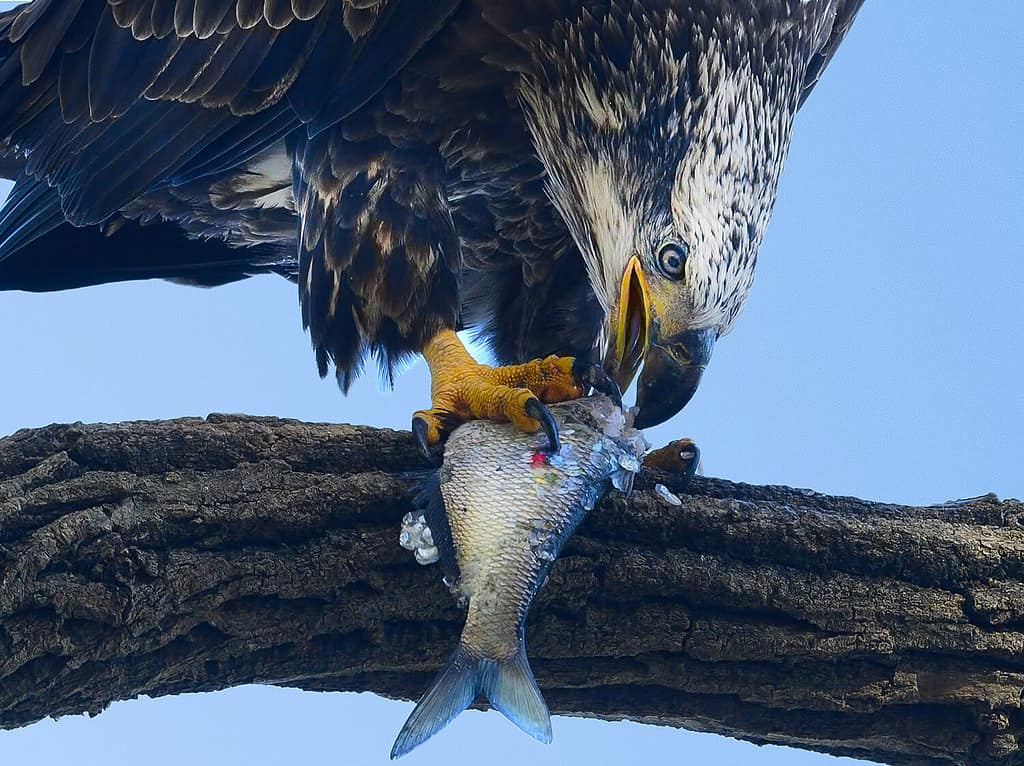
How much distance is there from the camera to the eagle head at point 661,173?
287 centimetres

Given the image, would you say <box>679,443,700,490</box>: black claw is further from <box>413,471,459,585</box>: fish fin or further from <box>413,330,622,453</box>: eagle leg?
<box>413,471,459,585</box>: fish fin

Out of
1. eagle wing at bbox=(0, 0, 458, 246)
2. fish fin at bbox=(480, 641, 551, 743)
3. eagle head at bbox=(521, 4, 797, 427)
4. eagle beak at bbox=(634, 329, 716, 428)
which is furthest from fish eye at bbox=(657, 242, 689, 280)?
fish fin at bbox=(480, 641, 551, 743)

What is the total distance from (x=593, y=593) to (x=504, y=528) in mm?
336

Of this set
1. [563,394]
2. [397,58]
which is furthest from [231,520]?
[397,58]

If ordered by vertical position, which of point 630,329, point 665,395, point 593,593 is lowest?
point 593,593

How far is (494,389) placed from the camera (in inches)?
116

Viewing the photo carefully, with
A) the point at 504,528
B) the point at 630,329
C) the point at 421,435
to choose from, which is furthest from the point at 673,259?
the point at 504,528

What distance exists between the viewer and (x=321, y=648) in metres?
2.61

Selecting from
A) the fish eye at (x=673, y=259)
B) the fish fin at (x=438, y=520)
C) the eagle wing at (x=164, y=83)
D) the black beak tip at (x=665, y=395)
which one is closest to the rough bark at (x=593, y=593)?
the fish fin at (x=438, y=520)

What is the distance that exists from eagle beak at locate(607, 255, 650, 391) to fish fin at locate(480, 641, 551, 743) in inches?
33.1

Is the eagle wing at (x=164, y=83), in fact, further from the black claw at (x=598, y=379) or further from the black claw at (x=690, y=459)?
the black claw at (x=690, y=459)

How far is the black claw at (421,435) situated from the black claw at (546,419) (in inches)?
8.7

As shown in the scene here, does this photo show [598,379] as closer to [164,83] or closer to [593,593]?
[593,593]

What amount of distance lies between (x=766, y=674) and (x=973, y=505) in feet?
2.20
